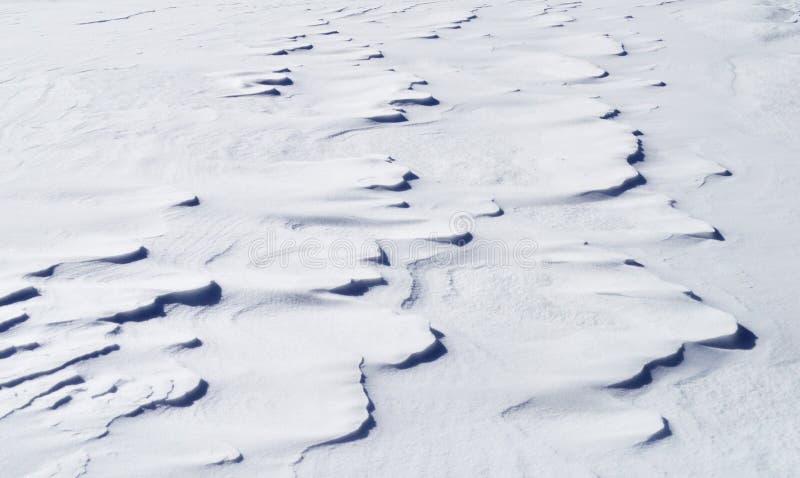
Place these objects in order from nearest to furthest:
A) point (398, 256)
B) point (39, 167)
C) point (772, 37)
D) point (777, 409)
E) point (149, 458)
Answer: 1. point (149, 458)
2. point (777, 409)
3. point (398, 256)
4. point (39, 167)
5. point (772, 37)

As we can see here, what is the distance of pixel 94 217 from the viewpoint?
178 cm

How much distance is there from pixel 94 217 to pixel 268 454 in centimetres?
92

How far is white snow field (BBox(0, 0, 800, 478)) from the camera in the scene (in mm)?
1115

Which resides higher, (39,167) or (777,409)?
(39,167)

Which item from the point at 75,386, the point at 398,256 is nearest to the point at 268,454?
the point at 75,386

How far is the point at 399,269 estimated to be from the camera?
1.60 metres

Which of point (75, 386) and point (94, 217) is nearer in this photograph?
point (75, 386)

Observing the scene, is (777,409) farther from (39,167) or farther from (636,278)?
(39,167)

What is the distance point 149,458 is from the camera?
1060 mm

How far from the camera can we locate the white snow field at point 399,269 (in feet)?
3.66

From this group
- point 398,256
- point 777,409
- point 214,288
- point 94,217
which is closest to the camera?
point 777,409

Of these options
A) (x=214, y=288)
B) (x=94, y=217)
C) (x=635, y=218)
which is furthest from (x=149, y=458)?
(x=635, y=218)

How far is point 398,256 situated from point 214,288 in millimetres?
373

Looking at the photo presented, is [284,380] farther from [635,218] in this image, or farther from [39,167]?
[39,167]
